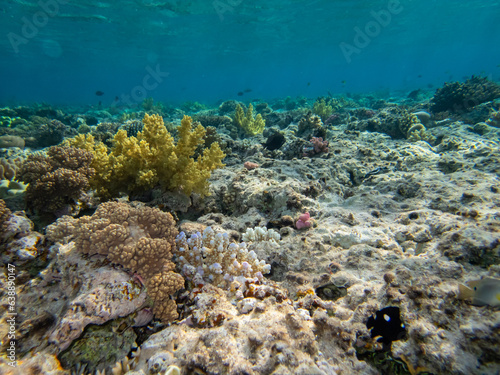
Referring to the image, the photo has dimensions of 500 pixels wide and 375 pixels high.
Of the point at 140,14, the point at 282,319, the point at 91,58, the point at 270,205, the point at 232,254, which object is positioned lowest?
the point at 282,319

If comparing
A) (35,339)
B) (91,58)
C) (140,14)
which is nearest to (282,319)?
(35,339)

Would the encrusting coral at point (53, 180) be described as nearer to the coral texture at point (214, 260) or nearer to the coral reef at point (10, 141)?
the coral texture at point (214, 260)

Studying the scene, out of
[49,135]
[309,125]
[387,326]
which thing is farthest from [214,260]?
[49,135]

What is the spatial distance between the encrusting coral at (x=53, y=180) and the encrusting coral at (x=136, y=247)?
1.04m

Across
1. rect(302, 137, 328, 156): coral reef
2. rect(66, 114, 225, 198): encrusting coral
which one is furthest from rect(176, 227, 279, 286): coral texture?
rect(302, 137, 328, 156): coral reef

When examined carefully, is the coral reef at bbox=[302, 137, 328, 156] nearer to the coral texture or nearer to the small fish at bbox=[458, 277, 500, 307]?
the coral texture

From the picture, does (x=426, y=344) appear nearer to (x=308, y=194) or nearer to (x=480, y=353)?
(x=480, y=353)

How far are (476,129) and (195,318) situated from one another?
463 inches

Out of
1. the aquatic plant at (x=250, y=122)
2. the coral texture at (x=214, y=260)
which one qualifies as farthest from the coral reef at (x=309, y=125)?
the coral texture at (x=214, y=260)

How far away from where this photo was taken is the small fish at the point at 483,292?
6.20 ft

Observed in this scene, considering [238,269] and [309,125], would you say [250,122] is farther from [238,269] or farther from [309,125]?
[238,269]

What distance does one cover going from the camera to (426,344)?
186 centimetres

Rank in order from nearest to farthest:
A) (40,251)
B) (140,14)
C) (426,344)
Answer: (426,344)
(40,251)
(140,14)

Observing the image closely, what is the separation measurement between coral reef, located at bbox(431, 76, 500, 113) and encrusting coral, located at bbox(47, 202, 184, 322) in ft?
50.6
